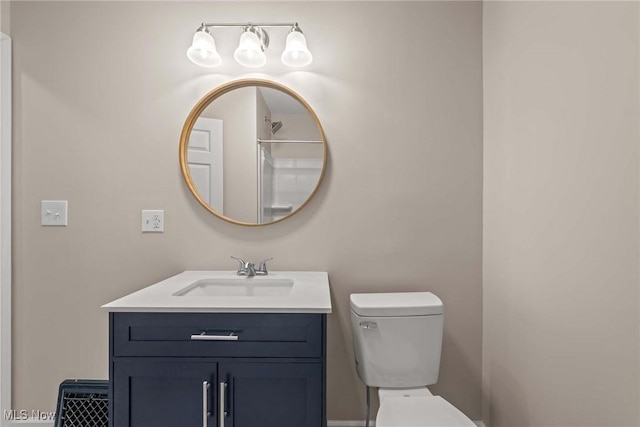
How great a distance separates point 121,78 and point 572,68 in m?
1.94

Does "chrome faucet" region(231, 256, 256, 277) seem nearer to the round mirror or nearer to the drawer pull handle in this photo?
the round mirror

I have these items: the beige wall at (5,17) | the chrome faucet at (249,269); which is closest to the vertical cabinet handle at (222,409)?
the chrome faucet at (249,269)

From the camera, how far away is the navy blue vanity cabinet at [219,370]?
4.35 ft

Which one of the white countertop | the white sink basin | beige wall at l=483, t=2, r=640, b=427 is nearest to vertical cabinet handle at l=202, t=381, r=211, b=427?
the white countertop

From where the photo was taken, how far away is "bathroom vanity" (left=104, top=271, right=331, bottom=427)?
133 centimetres

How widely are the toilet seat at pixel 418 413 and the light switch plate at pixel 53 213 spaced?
68.9 inches

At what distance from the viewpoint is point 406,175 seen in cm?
199

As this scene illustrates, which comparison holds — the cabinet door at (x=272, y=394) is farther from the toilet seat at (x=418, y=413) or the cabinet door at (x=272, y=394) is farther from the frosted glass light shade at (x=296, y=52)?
the frosted glass light shade at (x=296, y=52)

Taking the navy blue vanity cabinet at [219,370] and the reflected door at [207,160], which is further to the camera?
the reflected door at [207,160]

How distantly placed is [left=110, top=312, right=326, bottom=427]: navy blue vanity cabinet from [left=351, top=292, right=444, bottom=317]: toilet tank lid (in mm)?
395

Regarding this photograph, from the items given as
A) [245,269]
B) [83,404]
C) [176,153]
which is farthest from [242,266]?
[83,404]

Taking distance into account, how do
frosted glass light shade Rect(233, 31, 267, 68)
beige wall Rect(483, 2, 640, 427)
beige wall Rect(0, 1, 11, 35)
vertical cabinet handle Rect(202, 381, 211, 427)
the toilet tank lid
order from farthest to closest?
beige wall Rect(0, 1, 11, 35) → frosted glass light shade Rect(233, 31, 267, 68) → the toilet tank lid → vertical cabinet handle Rect(202, 381, 211, 427) → beige wall Rect(483, 2, 640, 427)

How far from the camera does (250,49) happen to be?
182 cm

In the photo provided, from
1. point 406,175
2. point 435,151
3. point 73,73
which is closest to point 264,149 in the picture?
point 406,175
